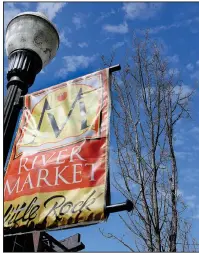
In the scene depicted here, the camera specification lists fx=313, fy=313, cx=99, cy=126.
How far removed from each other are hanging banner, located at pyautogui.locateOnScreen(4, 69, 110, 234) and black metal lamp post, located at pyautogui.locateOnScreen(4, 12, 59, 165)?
0.17 metres

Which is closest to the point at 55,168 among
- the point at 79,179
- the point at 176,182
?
the point at 79,179

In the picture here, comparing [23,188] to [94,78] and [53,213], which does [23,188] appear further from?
[94,78]

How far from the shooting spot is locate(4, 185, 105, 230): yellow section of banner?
77.3 inches

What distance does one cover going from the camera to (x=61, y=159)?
2.29 m

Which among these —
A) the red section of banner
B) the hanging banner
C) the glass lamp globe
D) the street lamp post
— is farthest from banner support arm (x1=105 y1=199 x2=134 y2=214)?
the glass lamp globe

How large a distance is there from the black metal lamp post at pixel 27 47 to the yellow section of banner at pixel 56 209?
929 mm

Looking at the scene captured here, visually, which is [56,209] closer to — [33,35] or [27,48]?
[27,48]

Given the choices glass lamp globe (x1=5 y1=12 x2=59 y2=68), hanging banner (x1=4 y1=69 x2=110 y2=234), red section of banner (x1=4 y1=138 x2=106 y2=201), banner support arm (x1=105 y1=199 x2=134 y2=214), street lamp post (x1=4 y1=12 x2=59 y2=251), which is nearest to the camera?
banner support arm (x1=105 y1=199 x2=134 y2=214)

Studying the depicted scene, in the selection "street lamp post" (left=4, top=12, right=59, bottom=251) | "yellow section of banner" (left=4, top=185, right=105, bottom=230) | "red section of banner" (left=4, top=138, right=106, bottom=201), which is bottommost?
"yellow section of banner" (left=4, top=185, right=105, bottom=230)

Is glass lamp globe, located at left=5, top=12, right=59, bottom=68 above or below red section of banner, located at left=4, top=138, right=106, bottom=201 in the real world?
above

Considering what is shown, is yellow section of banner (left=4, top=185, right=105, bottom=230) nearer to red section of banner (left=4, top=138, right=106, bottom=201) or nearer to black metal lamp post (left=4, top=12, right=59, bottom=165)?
red section of banner (left=4, top=138, right=106, bottom=201)

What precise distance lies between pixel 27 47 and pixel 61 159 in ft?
3.96

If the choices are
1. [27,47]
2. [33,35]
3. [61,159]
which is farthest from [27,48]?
[61,159]

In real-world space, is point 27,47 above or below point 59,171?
above
